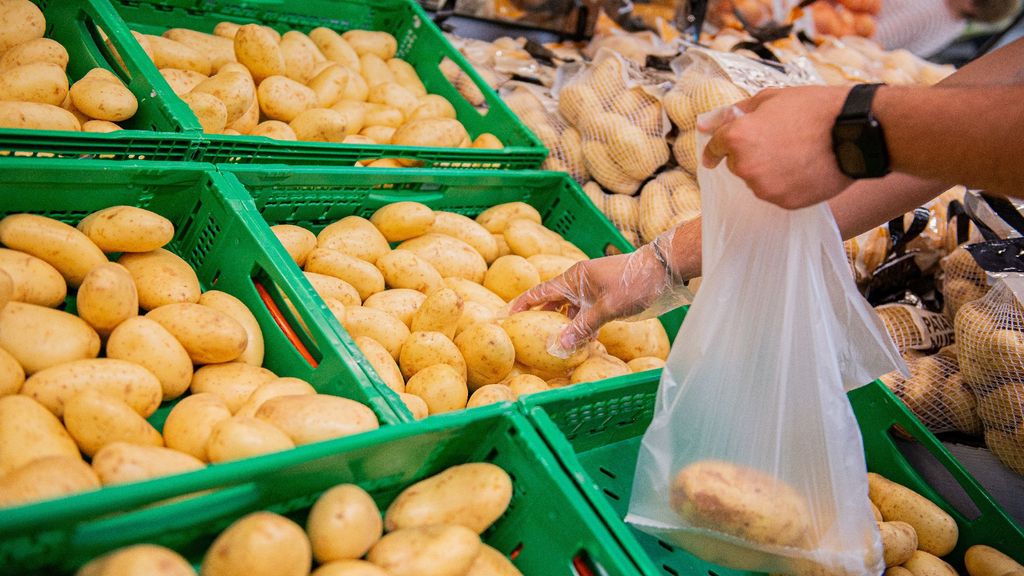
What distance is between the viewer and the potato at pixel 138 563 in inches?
31.9

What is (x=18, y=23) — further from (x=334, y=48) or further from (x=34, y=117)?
(x=334, y=48)

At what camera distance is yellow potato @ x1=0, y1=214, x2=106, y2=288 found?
1.35 meters

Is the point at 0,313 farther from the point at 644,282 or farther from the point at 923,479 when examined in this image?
the point at 923,479

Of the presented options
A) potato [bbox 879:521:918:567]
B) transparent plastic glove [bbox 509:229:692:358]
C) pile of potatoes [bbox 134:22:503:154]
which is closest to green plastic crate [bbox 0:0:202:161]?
pile of potatoes [bbox 134:22:503:154]

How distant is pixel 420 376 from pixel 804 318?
77 centimetres

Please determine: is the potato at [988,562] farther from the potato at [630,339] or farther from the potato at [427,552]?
the potato at [427,552]

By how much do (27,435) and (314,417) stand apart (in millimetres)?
379

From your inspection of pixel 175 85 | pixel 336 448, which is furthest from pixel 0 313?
pixel 175 85

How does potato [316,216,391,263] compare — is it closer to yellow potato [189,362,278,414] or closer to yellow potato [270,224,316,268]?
yellow potato [270,224,316,268]

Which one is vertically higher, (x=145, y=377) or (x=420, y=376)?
(x=145, y=377)

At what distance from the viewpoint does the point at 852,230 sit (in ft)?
5.20

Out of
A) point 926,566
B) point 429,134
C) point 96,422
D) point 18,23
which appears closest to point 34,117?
point 18,23

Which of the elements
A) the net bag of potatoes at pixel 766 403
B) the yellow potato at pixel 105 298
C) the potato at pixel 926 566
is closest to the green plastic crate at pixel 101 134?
the yellow potato at pixel 105 298

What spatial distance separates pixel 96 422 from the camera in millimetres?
1059
